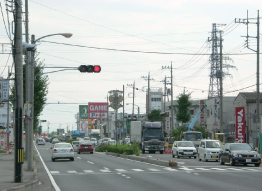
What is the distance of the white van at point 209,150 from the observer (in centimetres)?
3959

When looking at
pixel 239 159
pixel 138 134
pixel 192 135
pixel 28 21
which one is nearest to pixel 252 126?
pixel 192 135

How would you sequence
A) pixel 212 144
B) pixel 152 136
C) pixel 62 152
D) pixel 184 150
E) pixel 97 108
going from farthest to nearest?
pixel 97 108 < pixel 152 136 < pixel 184 150 < pixel 62 152 < pixel 212 144

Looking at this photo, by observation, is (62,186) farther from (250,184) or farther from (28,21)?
(28,21)

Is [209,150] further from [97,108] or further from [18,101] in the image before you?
[97,108]

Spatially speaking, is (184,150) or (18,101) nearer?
(18,101)

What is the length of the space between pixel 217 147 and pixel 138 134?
70.1 feet

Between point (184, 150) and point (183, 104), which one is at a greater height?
point (183, 104)

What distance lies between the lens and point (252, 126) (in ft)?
225

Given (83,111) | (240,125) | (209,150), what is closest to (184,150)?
(209,150)

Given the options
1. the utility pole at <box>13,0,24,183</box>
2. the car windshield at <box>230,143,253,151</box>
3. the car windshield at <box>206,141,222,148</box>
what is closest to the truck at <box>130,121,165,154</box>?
the car windshield at <box>206,141,222,148</box>

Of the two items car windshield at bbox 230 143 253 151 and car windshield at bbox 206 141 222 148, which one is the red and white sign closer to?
car windshield at bbox 206 141 222 148

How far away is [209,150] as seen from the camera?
39.6m

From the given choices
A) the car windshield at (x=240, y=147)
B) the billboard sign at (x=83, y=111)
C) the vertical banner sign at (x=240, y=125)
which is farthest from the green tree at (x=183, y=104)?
the car windshield at (x=240, y=147)

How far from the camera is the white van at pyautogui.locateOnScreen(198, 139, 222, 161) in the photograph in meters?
39.6
